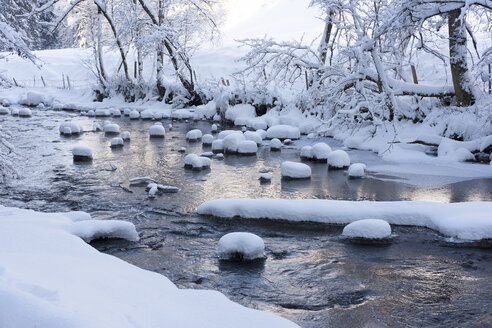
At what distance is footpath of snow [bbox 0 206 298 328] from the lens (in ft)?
7.66

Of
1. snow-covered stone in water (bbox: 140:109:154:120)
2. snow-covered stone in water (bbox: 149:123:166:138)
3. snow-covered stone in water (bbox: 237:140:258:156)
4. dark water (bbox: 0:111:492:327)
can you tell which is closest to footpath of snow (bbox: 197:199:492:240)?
dark water (bbox: 0:111:492:327)

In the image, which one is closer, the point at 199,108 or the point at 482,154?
the point at 482,154

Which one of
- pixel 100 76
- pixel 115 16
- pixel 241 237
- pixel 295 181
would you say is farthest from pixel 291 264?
pixel 115 16

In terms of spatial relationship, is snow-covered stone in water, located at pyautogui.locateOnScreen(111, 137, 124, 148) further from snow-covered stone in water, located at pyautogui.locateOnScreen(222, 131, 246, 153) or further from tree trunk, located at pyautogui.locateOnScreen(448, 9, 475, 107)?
tree trunk, located at pyautogui.locateOnScreen(448, 9, 475, 107)

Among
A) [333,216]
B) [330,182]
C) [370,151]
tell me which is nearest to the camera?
[333,216]

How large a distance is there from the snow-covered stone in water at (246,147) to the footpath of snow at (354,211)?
488 cm

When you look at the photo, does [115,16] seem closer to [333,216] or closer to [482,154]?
[482,154]

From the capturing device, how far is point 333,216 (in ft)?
21.2

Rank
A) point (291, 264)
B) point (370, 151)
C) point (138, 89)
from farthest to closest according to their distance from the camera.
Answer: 1. point (138, 89)
2. point (370, 151)
3. point (291, 264)

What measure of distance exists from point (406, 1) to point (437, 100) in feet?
13.0

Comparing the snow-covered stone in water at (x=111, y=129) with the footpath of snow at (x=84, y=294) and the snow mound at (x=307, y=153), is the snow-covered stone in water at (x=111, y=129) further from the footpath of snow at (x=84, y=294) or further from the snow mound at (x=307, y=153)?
the footpath of snow at (x=84, y=294)

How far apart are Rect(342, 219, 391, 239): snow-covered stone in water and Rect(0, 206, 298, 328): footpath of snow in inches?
106

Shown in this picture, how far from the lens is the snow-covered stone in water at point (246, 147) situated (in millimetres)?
11664

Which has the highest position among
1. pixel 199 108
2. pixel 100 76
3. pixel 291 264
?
pixel 100 76
